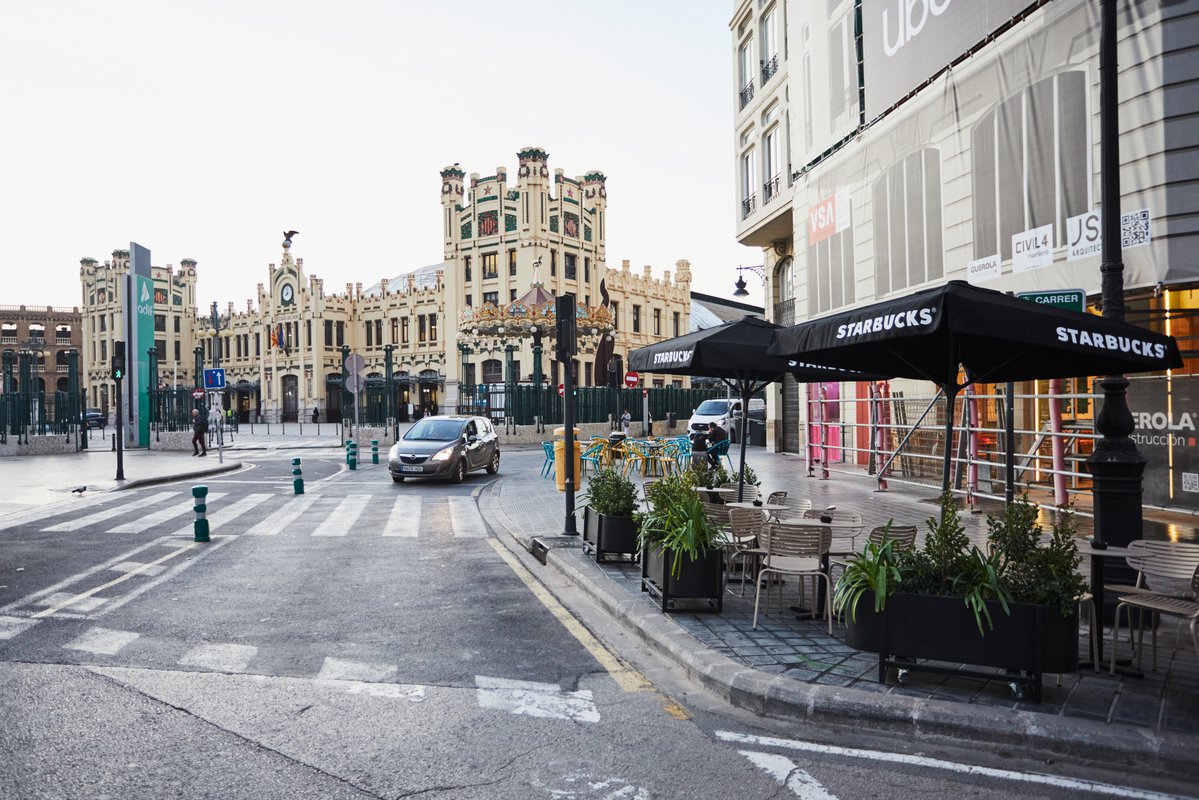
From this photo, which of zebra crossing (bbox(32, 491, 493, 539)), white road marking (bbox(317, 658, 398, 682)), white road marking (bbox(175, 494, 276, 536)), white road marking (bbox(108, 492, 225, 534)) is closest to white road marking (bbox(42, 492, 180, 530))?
zebra crossing (bbox(32, 491, 493, 539))

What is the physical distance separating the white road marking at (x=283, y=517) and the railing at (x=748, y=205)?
16.4m

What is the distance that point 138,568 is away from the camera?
9.30 metres

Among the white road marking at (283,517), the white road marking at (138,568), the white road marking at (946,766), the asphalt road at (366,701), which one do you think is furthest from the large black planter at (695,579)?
the white road marking at (283,517)

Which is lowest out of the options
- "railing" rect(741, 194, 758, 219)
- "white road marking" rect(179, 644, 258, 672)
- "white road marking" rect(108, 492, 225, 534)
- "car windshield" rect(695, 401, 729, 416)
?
"white road marking" rect(179, 644, 258, 672)

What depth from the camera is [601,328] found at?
43.6 meters

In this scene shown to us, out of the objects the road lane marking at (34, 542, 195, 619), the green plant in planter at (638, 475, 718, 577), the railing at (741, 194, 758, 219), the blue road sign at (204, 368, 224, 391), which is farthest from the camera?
the railing at (741, 194, 758, 219)

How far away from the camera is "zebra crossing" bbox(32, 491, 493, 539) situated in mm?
12164

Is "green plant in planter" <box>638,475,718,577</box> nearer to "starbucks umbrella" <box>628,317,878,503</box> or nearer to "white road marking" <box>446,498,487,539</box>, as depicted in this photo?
"starbucks umbrella" <box>628,317,878,503</box>

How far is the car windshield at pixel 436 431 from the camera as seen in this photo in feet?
67.7

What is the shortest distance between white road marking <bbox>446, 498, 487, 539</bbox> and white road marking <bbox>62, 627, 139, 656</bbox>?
544cm

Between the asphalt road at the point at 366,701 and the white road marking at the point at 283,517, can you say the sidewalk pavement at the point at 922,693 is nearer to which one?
the asphalt road at the point at 366,701

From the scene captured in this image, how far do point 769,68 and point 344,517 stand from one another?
18884mm

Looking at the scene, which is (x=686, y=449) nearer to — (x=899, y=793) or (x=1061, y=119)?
(x=1061, y=119)

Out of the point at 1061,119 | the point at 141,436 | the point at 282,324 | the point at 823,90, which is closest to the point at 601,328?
the point at 141,436
